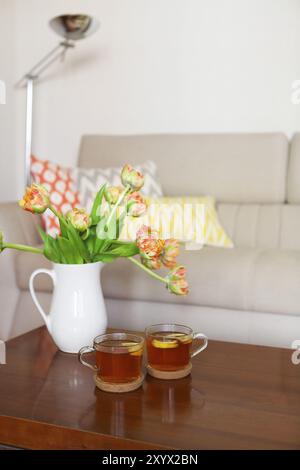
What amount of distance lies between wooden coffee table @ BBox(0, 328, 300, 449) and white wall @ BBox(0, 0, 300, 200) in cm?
190

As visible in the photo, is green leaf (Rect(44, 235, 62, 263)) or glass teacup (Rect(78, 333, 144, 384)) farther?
green leaf (Rect(44, 235, 62, 263))

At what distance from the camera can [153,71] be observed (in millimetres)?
3012

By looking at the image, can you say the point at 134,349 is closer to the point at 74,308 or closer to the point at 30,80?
the point at 74,308

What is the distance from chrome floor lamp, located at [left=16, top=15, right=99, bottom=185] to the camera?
2.70 meters

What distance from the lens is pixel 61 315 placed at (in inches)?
48.4

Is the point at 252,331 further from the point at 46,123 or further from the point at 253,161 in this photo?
the point at 46,123

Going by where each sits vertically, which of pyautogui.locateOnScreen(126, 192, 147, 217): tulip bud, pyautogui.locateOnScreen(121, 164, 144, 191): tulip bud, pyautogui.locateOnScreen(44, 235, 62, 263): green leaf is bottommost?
pyautogui.locateOnScreen(44, 235, 62, 263): green leaf

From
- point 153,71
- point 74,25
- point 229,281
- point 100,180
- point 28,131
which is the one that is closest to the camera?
point 229,281

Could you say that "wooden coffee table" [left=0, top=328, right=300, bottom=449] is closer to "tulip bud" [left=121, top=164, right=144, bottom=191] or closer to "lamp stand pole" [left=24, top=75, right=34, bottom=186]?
"tulip bud" [left=121, top=164, right=144, bottom=191]

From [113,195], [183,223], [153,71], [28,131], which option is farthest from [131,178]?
[28,131]

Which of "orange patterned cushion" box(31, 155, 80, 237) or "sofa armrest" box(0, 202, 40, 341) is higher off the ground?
"orange patterned cushion" box(31, 155, 80, 237)

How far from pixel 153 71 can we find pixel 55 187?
3.39ft

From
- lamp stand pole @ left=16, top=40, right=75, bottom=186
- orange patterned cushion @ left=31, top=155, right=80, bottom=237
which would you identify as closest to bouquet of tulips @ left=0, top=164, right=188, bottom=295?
orange patterned cushion @ left=31, top=155, right=80, bottom=237
